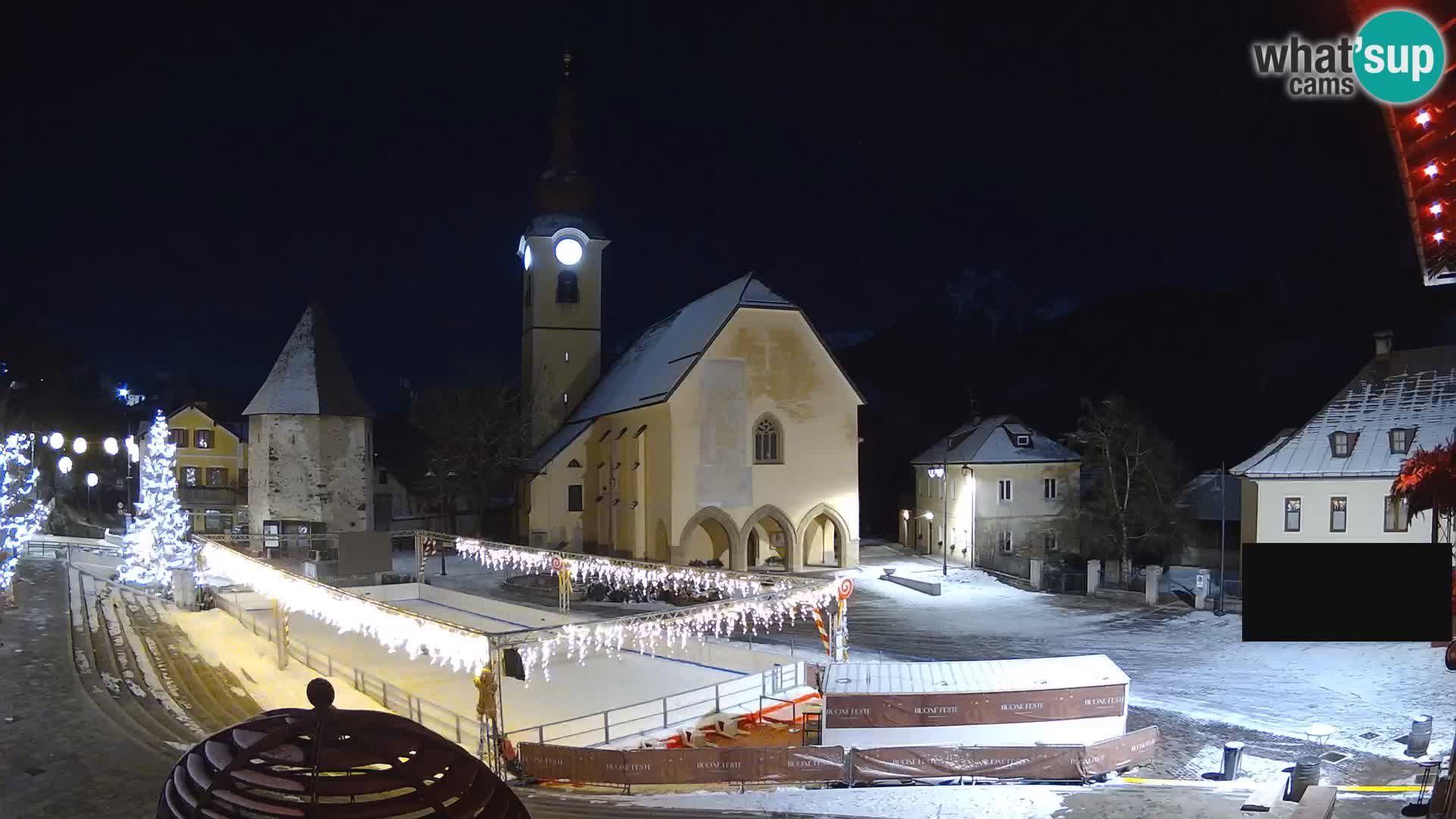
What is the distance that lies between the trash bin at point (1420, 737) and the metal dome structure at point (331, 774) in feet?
55.4

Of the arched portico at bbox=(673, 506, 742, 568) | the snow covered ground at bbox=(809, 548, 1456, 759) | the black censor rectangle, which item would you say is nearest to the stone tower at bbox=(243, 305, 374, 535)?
the arched portico at bbox=(673, 506, 742, 568)

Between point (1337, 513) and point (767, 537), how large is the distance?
20465 millimetres

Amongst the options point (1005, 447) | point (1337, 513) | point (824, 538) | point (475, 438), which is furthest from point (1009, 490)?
point (475, 438)

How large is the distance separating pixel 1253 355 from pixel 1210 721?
71.9 meters

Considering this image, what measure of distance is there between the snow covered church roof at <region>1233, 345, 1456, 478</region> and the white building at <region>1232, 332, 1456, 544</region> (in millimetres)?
30

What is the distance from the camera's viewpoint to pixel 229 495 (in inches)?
2101

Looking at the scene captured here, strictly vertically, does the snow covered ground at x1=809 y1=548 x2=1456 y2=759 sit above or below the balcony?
below

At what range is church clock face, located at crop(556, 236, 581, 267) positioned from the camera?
48.8m

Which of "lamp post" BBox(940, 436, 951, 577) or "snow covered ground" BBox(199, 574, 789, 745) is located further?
"lamp post" BBox(940, 436, 951, 577)

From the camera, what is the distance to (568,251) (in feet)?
160

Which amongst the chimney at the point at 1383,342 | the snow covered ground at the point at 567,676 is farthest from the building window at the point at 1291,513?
the snow covered ground at the point at 567,676

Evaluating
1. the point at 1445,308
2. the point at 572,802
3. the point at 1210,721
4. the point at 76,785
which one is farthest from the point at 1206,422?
the point at 76,785

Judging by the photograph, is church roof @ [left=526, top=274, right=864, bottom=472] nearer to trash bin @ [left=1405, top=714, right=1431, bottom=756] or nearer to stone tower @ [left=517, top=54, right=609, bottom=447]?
stone tower @ [left=517, top=54, right=609, bottom=447]

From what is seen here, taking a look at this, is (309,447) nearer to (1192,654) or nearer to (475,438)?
(475,438)
